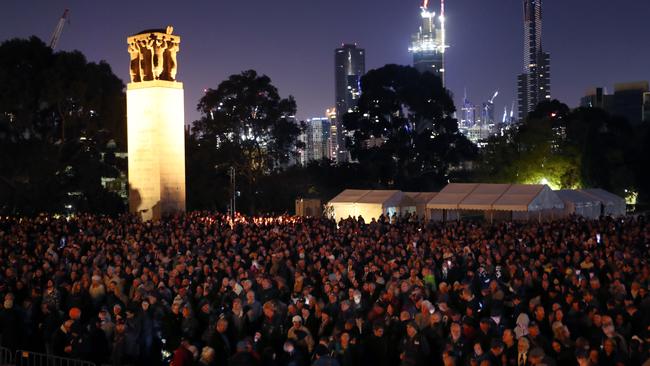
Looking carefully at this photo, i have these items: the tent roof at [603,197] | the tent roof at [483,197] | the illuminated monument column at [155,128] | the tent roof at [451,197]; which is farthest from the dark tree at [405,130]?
the illuminated monument column at [155,128]

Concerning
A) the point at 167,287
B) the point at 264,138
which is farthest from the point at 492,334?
the point at 264,138

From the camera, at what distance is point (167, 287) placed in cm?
1238

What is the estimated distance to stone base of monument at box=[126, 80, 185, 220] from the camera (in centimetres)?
2917

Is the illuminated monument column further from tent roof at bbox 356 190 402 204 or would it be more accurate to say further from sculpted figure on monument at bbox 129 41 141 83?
tent roof at bbox 356 190 402 204

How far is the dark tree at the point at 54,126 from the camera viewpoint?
34375 mm

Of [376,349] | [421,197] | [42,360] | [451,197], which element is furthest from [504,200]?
[42,360]

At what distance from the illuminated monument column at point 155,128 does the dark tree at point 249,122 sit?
623 inches

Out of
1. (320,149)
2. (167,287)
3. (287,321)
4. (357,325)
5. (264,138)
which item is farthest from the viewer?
(320,149)

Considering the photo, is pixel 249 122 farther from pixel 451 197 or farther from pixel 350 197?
pixel 451 197

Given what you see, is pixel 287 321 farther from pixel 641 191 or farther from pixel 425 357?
pixel 641 191

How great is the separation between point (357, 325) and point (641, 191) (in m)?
44.8

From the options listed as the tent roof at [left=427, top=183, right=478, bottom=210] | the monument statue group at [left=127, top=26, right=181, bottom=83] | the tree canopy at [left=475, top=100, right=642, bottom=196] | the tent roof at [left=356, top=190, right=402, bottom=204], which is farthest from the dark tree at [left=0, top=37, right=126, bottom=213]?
the tree canopy at [left=475, top=100, right=642, bottom=196]

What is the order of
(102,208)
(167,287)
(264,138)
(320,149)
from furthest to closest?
(320,149)
(264,138)
(102,208)
(167,287)

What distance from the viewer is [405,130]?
160 feet
